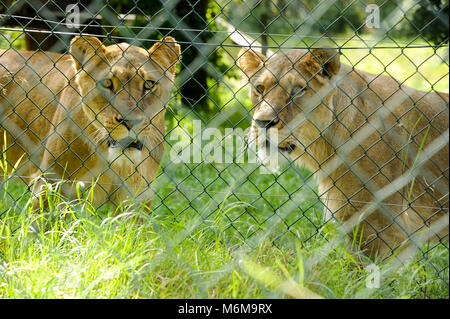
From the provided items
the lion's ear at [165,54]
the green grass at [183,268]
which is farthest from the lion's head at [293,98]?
the green grass at [183,268]

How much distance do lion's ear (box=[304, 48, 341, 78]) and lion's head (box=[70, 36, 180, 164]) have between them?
0.72 meters

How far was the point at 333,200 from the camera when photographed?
3.28 m

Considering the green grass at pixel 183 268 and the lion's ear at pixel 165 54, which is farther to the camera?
the lion's ear at pixel 165 54

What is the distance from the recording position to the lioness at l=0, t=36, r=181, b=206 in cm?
308

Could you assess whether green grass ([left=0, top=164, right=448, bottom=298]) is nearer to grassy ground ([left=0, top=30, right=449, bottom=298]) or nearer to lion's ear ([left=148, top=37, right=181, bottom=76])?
grassy ground ([left=0, top=30, right=449, bottom=298])

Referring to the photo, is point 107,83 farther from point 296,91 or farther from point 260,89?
point 296,91

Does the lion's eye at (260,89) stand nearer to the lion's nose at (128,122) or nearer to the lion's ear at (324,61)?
the lion's ear at (324,61)

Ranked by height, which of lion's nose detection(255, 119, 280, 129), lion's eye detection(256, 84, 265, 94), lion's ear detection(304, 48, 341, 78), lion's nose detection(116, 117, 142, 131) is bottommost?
lion's nose detection(255, 119, 280, 129)

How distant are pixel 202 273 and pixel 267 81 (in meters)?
1.32

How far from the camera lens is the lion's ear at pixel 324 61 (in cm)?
298

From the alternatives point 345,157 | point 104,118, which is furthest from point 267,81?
point 104,118

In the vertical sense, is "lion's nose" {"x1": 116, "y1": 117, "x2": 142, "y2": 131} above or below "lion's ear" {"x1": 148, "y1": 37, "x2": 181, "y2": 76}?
below

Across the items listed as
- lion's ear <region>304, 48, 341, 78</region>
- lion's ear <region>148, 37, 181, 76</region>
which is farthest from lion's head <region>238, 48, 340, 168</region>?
lion's ear <region>148, 37, 181, 76</region>
